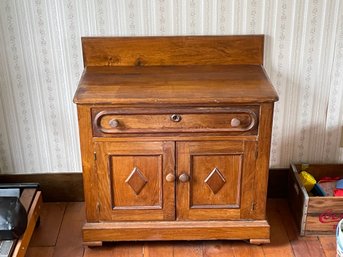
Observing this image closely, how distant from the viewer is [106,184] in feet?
6.72

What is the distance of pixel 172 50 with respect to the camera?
2.19 m

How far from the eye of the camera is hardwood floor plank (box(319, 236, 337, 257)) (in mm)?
2139

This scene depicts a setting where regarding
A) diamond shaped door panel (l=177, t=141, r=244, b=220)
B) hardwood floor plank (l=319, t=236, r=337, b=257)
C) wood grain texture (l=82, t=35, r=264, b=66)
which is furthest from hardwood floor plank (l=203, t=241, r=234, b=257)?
wood grain texture (l=82, t=35, r=264, b=66)

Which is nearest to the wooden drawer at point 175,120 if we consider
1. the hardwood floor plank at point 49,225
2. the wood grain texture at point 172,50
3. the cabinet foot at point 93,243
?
the wood grain texture at point 172,50

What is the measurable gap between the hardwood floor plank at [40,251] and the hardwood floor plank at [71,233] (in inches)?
0.9

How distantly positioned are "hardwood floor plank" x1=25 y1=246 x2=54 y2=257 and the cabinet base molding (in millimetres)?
167

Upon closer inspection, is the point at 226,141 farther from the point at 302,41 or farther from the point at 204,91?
the point at 302,41

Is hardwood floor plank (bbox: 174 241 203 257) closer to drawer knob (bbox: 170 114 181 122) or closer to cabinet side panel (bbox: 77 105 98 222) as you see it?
cabinet side panel (bbox: 77 105 98 222)

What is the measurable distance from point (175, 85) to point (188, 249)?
27.5 inches

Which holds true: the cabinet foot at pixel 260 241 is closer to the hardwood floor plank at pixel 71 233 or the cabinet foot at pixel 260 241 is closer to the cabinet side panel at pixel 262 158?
the cabinet side panel at pixel 262 158

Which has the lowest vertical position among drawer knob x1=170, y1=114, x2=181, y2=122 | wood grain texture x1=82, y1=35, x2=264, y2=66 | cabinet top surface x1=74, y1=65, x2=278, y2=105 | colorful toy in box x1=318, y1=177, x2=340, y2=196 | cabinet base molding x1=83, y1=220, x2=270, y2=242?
cabinet base molding x1=83, y1=220, x2=270, y2=242

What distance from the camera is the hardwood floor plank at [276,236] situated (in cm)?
215

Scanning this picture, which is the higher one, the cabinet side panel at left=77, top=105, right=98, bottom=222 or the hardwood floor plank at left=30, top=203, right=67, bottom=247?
the cabinet side panel at left=77, top=105, right=98, bottom=222

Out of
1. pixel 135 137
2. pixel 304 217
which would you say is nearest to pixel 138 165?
pixel 135 137
